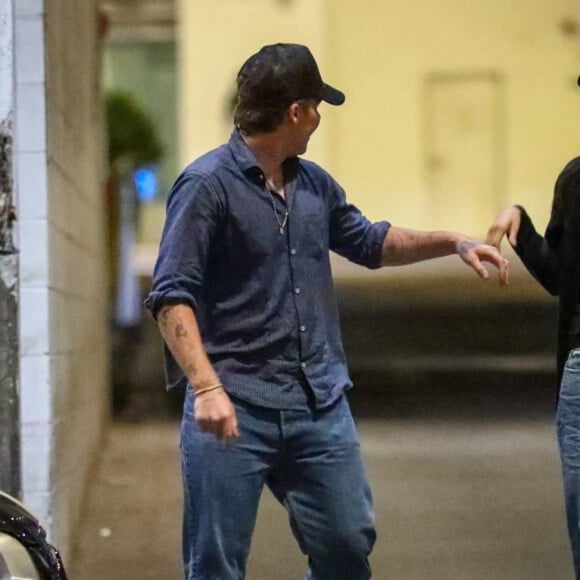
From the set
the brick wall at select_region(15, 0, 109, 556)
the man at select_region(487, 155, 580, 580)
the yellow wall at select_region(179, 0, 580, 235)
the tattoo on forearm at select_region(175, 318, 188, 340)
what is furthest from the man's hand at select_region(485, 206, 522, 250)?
the yellow wall at select_region(179, 0, 580, 235)

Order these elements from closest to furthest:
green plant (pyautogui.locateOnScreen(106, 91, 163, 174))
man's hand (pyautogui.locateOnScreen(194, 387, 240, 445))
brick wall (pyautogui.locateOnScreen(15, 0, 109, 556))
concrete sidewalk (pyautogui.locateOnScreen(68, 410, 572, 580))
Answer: man's hand (pyautogui.locateOnScreen(194, 387, 240, 445))
brick wall (pyautogui.locateOnScreen(15, 0, 109, 556))
concrete sidewalk (pyautogui.locateOnScreen(68, 410, 572, 580))
green plant (pyautogui.locateOnScreen(106, 91, 163, 174))

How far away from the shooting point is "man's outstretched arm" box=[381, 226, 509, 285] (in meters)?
2.87

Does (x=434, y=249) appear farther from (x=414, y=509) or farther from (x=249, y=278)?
(x=414, y=509)

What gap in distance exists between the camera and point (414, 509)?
5.27 m

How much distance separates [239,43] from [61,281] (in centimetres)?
799

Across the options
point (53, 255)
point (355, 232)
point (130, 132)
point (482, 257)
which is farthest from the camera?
point (130, 132)

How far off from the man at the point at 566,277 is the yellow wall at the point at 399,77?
8812 millimetres

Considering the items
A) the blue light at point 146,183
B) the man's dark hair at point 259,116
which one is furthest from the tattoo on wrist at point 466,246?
the blue light at point 146,183

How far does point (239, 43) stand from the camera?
1180 cm

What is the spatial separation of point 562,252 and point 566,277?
8 centimetres

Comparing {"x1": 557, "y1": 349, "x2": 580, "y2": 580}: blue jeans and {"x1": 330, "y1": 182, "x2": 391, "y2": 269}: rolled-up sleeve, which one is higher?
{"x1": 330, "y1": 182, "x2": 391, "y2": 269}: rolled-up sleeve

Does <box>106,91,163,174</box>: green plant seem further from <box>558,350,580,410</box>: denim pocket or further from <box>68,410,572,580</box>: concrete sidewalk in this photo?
<box>558,350,580,410</box>: denim pocket

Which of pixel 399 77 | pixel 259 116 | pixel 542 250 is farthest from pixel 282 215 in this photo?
pixel 399 77

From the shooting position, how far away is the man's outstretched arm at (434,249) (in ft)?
9.41
